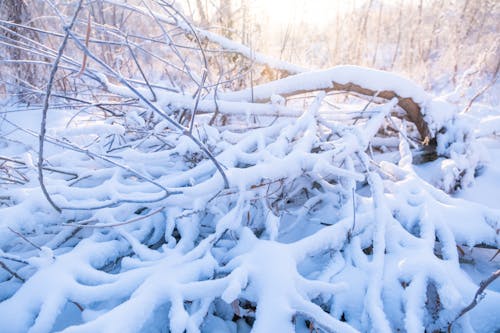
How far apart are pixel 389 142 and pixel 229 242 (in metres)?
1.45

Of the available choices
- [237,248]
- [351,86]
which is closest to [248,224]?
[237,248]

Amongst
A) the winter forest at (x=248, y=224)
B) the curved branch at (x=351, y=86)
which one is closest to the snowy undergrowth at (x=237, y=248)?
the winter forest at (x=248, y=224)

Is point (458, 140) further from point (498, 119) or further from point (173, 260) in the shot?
point (173, 260)

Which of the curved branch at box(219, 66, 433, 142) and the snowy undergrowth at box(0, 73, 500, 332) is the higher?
the curved branch at box(219, 66, 433, 142)


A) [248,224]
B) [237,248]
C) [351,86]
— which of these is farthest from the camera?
[351,86]

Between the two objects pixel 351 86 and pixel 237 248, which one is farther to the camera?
pixel 351 86

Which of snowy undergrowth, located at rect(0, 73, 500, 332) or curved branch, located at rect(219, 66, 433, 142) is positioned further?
curved branch, located at rect(219, 66, 433, 142)

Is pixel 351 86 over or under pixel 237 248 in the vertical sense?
over

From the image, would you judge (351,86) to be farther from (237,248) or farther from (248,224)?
(237,248)

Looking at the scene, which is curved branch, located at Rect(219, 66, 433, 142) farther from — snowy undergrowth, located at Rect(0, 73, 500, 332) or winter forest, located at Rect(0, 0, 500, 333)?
snowy undergrowth, located at Rect(0, 73, 500, 332)

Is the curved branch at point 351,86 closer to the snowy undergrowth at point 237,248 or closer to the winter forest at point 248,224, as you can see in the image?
the winter forest at point 248,224

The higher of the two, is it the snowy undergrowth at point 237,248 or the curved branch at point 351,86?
the curved branch at point 351,86

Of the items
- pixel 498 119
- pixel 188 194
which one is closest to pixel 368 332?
pixel 188 194

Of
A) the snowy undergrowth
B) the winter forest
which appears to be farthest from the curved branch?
the snowy undergrowth
